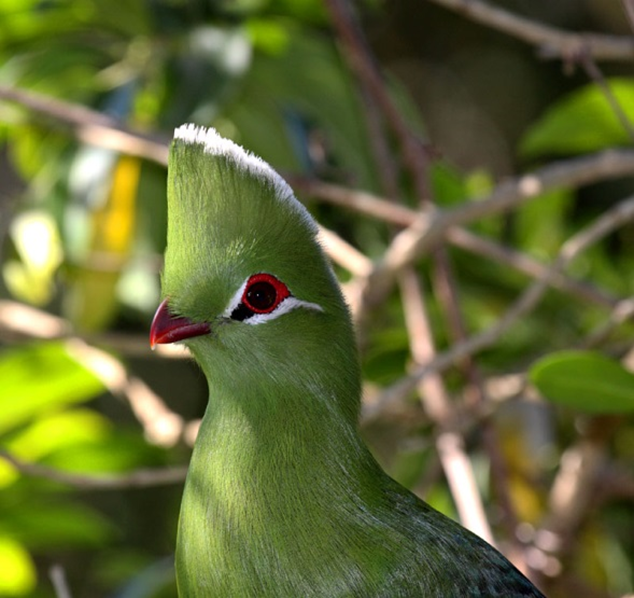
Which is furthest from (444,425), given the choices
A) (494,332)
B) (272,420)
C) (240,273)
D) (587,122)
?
(240,273)

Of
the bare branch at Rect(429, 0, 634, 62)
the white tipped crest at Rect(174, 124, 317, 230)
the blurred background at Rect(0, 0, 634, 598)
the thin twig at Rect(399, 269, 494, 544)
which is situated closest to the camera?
the white tipped crest at Rect(174, 124, 317, 230)

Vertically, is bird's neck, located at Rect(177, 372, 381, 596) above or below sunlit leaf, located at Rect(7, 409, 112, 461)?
above

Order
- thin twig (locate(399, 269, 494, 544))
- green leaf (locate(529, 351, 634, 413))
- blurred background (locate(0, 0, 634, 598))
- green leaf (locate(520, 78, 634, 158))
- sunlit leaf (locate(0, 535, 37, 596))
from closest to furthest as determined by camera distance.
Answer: green leaf (locate(529, 351, 634, 413)) → thin twig (locate(399, 269, 494, 544)) → blurred background (locate(0, 0, 634, 598)) → green leaf (locate(520, 78, 634, 158)) → sunlit leaf (locate(0, 535, 37, 596))

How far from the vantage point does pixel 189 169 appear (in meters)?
1.36

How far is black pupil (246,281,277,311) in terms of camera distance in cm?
138

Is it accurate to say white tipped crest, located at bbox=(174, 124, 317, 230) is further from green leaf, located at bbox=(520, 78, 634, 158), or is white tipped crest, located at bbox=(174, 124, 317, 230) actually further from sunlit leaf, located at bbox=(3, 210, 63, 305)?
sunlit leaf, located at bbox=(3, 210, 63, 305)

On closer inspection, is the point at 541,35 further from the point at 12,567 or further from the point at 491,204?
the point at 12,567

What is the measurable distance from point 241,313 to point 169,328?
0.10 m

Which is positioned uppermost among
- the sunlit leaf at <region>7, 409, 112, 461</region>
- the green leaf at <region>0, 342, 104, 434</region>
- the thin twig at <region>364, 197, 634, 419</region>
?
the thin twig at <region>364, 197, 634, 419</region>

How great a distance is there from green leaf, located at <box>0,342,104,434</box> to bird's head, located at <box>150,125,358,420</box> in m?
1.25

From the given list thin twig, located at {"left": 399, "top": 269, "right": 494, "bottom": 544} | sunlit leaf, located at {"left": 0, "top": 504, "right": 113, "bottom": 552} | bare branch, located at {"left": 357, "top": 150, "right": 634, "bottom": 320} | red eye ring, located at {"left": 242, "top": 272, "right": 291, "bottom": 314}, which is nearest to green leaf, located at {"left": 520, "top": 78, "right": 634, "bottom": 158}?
bare branch, located at {"left": 357, "top": 150, "right": 634, "bottom": 320}

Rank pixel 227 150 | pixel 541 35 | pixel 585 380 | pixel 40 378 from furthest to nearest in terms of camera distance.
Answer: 1. pixel 40 378
2. pixel 541 35
3. pixel 585 380
4. pixel 227 150

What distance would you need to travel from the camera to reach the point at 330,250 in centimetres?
249

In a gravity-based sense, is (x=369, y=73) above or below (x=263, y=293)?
below
